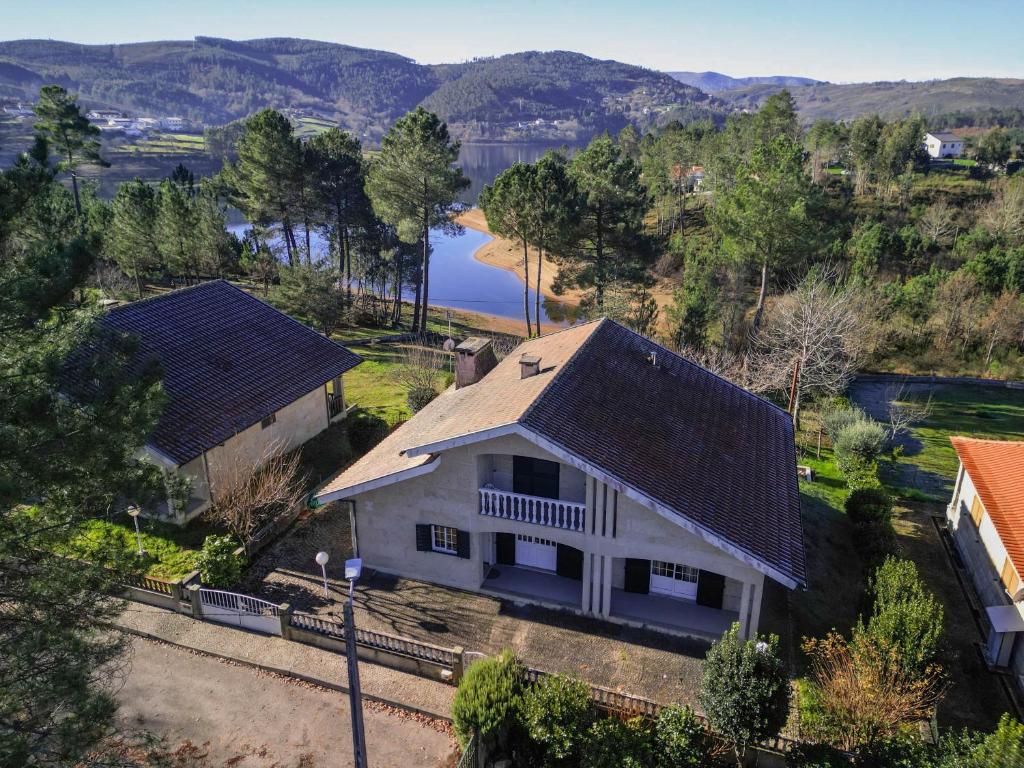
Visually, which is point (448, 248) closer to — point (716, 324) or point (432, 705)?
point (716, 324)

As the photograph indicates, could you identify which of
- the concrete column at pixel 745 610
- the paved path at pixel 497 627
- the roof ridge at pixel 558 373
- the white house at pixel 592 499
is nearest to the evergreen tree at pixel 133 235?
the paved path at pixel 497 627

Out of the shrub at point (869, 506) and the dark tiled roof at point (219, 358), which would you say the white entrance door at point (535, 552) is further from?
the dark tiled roof at point (219, 358)

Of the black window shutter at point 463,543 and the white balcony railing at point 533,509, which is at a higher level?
the white balcony railing at point 533,509

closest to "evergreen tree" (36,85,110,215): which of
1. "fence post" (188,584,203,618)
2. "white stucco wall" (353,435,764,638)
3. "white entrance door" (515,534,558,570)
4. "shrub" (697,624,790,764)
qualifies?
"fence post" (188,584,203,618)

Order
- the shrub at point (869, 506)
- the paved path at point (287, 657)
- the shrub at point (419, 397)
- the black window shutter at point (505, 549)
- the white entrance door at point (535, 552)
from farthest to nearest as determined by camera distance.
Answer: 1. the shrub at point (419, 397)
2. the shrub at point (869, 506)
3. the black window shutter at point (505, 549)
4. the white entrance door at point (535, 552)
5. the paved path at point (287, 657)

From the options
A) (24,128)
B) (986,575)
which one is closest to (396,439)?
(986,575)

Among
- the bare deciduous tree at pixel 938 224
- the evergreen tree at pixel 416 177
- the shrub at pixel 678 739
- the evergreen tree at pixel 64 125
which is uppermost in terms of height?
the evergreen tree at pixel 64 125
